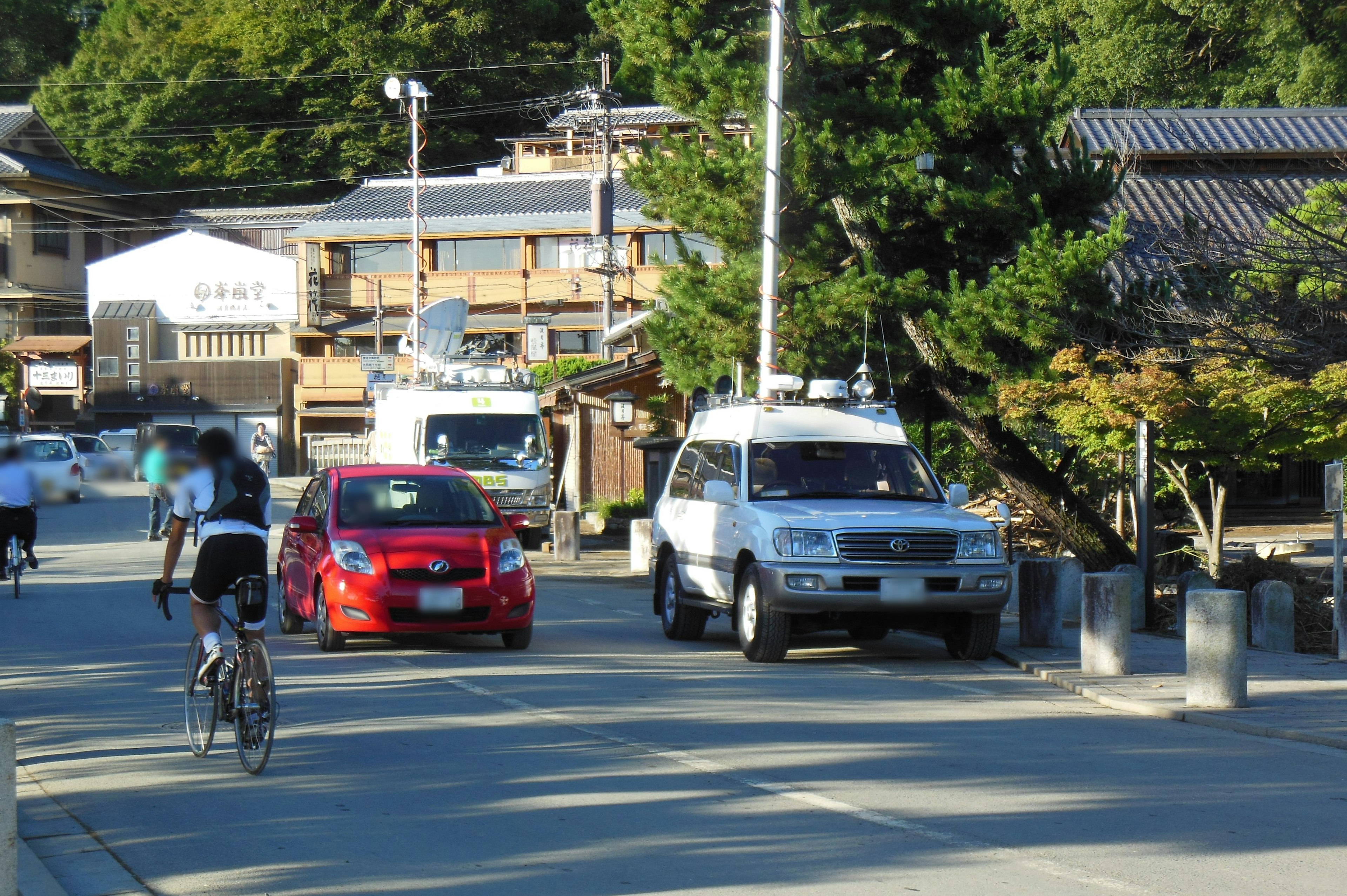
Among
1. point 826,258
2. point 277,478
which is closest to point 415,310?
point 277,478

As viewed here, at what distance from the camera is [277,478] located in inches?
2245

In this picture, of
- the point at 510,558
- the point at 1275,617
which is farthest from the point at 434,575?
the point at 1275,617

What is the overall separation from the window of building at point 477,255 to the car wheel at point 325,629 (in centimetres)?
4386

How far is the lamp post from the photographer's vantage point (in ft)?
102

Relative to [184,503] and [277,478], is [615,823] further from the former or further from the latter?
[277,478]

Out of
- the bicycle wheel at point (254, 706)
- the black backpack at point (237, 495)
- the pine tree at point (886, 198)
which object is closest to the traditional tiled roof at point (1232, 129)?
the pine tree at point (886, 198)

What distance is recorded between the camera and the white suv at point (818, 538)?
11.9m

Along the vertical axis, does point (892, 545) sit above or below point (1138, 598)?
above

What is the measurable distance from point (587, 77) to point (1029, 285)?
49435 mm

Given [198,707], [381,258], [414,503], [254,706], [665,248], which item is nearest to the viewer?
[254,706]

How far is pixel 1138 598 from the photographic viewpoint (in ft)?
51.9

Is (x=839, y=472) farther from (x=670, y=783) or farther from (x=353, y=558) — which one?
(x=670, y=783)

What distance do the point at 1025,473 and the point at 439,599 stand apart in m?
8.54

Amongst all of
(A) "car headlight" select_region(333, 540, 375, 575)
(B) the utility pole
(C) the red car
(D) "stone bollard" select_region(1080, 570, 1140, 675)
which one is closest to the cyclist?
(C) the red car
